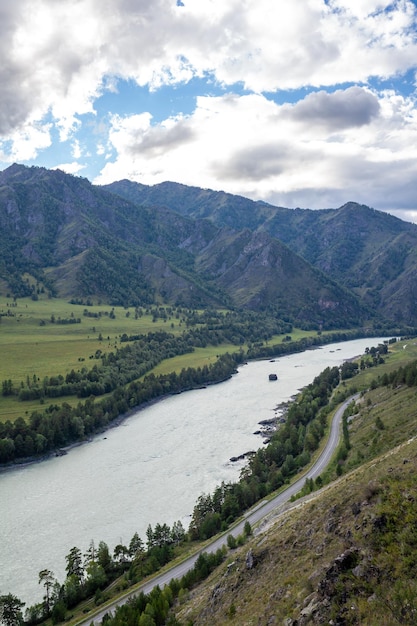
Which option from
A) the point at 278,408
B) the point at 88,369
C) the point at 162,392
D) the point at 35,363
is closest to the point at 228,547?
the point at 278,408

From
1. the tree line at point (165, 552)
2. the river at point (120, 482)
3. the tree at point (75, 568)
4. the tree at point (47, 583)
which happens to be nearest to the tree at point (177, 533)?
the tree line at point (165, 552)

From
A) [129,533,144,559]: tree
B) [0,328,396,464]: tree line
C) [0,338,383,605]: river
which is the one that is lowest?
[0,338,383,605]: river

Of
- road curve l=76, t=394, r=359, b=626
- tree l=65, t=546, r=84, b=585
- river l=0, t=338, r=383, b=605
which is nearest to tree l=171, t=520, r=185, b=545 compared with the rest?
river l=0, t=338, r=383, b=605

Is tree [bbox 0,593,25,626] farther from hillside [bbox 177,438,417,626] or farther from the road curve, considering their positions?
hillside [bbox 177,438,417,626]

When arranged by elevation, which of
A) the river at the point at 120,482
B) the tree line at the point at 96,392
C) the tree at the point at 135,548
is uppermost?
the tree line at the point at 96,392

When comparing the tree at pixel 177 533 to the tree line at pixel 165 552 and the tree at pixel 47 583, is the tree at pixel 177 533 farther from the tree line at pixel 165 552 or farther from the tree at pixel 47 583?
the tree at pixel 47 583

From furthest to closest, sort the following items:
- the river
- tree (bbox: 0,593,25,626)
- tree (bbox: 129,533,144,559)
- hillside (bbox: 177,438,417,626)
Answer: the river < tree (bbox: 129,533,144,559) < tree (bbox: 0,593,25,626) < hillside (bbox: 177,438,417,626)

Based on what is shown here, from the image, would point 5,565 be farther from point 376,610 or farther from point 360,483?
point 376,610
